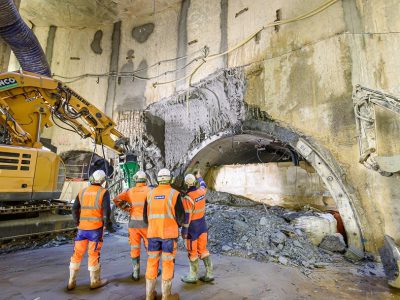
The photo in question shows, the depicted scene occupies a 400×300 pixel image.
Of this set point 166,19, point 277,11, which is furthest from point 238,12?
point 166,19

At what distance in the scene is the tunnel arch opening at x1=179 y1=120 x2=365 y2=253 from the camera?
15.1ft

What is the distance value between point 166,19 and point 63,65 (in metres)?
5.18

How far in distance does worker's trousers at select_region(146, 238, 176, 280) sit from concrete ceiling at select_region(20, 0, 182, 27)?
926cm

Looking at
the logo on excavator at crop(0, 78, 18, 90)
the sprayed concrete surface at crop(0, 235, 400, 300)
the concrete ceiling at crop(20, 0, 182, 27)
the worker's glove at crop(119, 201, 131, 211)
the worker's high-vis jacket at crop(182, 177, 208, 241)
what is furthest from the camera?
the concrete ceiling at crop(20, 0, 182, 27)

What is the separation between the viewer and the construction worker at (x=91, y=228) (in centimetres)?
304

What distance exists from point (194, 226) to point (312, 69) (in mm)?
4270

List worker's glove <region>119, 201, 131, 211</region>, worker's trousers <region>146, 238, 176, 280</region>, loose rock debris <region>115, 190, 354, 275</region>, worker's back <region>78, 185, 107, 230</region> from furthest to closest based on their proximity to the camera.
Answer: loose rock debris <region>115, 190, 354, 275</region>
worker's glove <region>119, 201, 131, 211</region>
worker's back <region>78, 185, 107, 230</region>
worker's trousers <region>146, 238, 176, 280</region>

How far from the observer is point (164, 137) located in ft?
27.9

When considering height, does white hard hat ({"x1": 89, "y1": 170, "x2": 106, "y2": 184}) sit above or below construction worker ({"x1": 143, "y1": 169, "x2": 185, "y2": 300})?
above

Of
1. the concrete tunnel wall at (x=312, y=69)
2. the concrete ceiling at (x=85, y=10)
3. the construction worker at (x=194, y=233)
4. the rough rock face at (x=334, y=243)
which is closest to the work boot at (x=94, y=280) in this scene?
the construction worker at (x=194, y=233)

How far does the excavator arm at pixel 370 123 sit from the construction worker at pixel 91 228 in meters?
4.26

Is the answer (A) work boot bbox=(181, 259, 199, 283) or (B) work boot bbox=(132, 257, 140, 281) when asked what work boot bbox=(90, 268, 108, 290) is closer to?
(B) work boot bbox=(132, 257, 140, 281)

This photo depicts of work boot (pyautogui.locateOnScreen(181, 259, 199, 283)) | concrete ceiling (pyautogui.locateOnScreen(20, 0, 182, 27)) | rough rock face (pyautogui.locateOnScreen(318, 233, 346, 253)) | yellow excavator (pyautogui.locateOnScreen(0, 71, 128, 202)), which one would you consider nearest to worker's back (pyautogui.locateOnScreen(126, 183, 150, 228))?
work boot (pyautogui.locateOnScreen(181, 259, 199, 283))

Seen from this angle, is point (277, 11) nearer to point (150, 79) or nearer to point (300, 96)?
point (300, 96)
